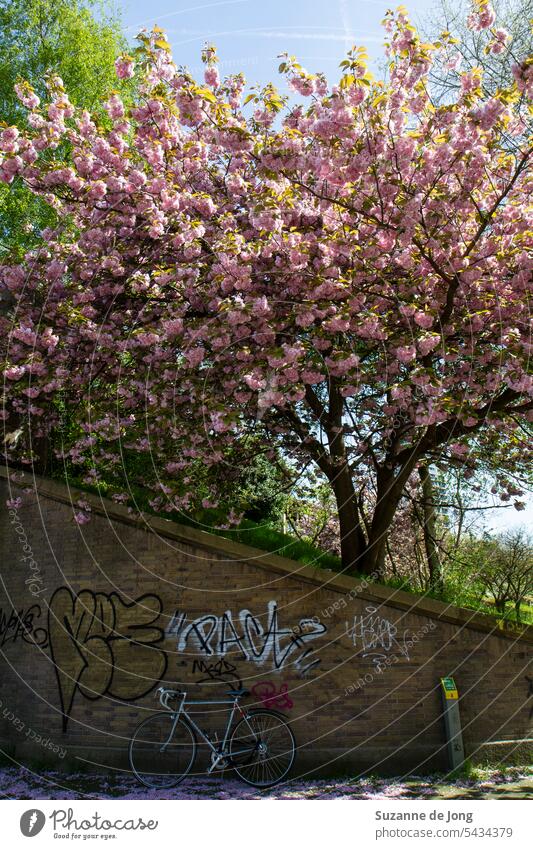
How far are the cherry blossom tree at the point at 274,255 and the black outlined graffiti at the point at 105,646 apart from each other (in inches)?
77.7

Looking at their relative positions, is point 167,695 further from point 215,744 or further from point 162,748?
point 215,744

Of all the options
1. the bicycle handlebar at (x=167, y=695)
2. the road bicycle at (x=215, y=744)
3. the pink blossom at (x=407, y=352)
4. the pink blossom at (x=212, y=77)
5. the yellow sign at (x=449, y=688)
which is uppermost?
the pink blossom at (x=212, y=77)

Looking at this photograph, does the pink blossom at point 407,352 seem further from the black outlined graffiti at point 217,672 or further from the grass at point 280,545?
the black outlined graffiti at point 217,672

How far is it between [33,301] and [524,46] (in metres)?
11.8

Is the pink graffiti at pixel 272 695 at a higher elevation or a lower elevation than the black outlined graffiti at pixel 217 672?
lower

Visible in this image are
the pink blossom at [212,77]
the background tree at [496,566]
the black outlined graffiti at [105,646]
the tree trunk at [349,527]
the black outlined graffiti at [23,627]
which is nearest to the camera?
the pink blossom at [212,77]

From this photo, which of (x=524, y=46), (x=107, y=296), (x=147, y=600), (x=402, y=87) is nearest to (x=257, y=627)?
(x=147, y=600)

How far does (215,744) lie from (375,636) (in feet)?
Result: 9.55

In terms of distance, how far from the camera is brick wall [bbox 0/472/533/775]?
11.0 metres

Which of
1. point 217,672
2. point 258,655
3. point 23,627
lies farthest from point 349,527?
point 23,627

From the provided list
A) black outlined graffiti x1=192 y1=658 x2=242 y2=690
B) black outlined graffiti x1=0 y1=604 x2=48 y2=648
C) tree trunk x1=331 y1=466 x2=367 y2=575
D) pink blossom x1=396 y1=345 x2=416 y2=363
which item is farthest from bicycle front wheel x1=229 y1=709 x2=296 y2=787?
pink blossom x1=396 y1=345 x2=416 y2=363

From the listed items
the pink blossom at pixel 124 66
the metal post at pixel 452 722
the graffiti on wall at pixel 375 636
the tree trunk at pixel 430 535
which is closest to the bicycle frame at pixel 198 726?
the graffiti on wall at pixel 375 636

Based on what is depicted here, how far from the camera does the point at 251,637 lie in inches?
451

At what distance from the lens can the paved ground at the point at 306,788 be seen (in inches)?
374
